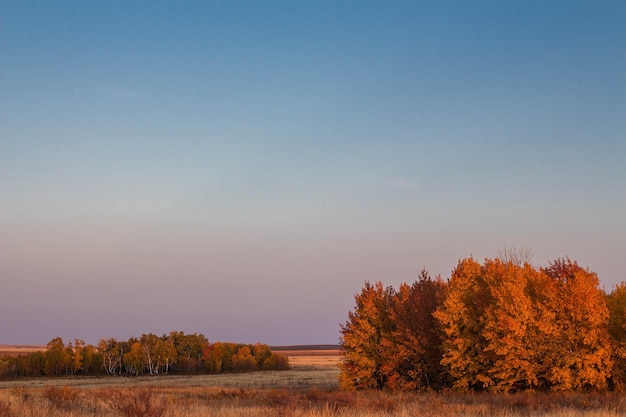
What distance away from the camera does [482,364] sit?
145ft

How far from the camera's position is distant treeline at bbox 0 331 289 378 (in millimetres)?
136750

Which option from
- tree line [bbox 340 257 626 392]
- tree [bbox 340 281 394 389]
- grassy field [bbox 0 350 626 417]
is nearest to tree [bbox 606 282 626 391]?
tree line [bbox 340 257 626 392]

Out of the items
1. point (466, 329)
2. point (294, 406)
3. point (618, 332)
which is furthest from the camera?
point (466, 329)

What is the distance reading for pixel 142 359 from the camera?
464ft

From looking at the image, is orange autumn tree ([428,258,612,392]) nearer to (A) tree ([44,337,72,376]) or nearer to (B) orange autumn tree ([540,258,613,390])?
(B) orange autumn tree ([540,258,613,390])

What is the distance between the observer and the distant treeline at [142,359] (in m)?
137

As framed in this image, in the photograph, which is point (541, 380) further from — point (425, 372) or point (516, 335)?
point (425, 372)

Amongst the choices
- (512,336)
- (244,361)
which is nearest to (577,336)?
(512,336)

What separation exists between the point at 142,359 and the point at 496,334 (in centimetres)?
11693

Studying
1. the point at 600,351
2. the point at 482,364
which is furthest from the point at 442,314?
the point at 600,351

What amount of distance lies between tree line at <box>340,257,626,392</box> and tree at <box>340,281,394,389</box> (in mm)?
90

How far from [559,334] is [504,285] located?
4524mm

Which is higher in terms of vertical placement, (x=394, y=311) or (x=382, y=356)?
(x=394, y=311)

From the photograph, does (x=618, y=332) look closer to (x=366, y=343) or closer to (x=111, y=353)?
(x=366, y=343)
